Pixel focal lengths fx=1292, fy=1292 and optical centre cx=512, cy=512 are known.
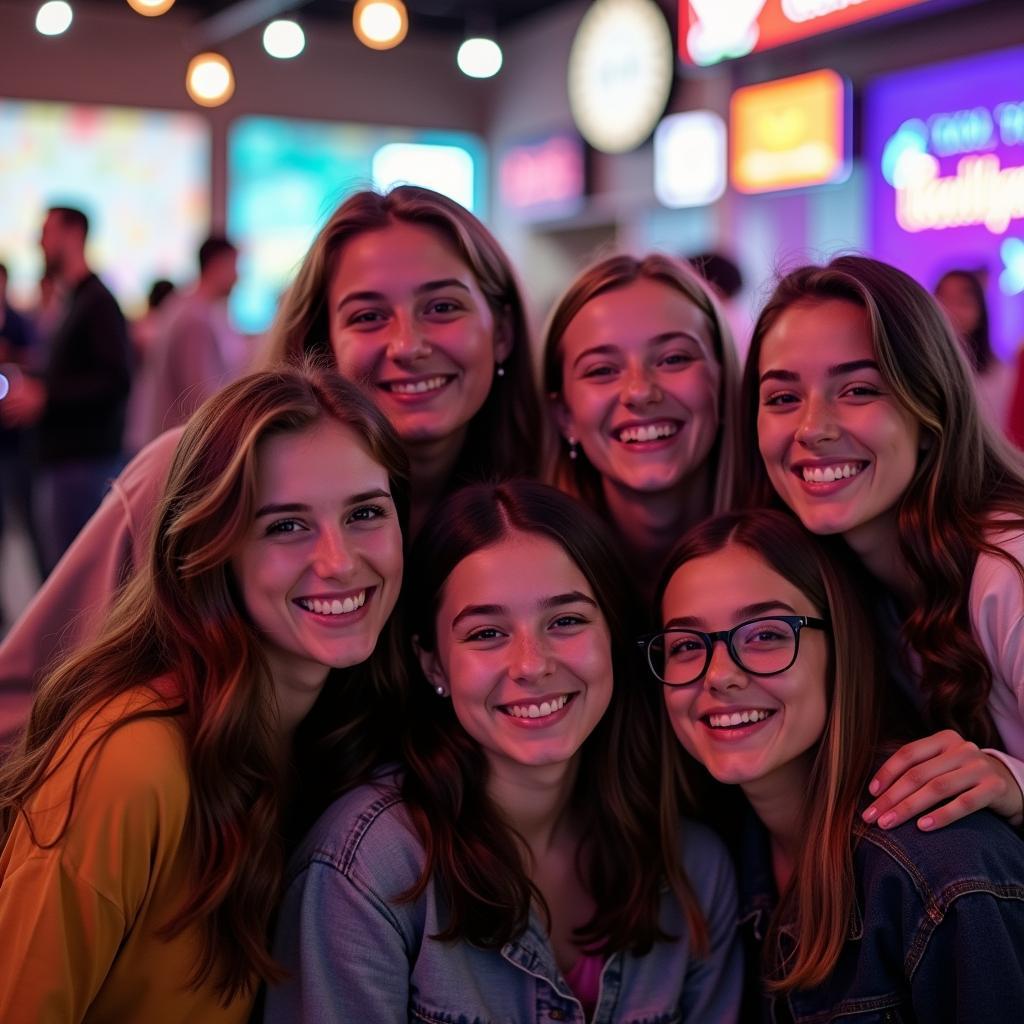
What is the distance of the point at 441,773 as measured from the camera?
6.95ft

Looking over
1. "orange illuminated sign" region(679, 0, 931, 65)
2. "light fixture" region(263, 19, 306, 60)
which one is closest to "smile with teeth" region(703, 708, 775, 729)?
"orange illuminated sign" region(679, 0, 931, 65)

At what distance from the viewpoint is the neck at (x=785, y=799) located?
83.9 inches

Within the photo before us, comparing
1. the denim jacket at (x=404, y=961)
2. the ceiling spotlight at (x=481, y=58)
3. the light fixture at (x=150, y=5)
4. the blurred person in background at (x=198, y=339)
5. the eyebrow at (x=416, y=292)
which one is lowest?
the denim jacket at (x=404, y=961)

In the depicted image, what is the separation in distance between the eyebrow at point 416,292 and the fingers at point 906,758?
1.22 m

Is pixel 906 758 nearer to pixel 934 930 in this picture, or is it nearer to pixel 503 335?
pixel 934 930

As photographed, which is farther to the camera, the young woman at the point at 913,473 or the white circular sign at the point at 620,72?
the white circular sign at the point at 620,72

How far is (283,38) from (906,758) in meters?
6.43

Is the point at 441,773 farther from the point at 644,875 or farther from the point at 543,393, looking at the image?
the point at 543,393

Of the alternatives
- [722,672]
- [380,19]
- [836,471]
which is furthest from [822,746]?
[380,19]

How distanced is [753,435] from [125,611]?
1.18m

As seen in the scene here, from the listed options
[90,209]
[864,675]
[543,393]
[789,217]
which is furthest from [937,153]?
[90,209]

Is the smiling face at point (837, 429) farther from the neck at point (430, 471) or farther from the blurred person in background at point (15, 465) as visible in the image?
the blurred person in background at point (15, 465)

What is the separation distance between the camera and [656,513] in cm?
266

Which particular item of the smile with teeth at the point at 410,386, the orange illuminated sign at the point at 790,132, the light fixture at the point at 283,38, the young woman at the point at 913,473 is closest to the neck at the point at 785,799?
the young woman at the point at 913,473
